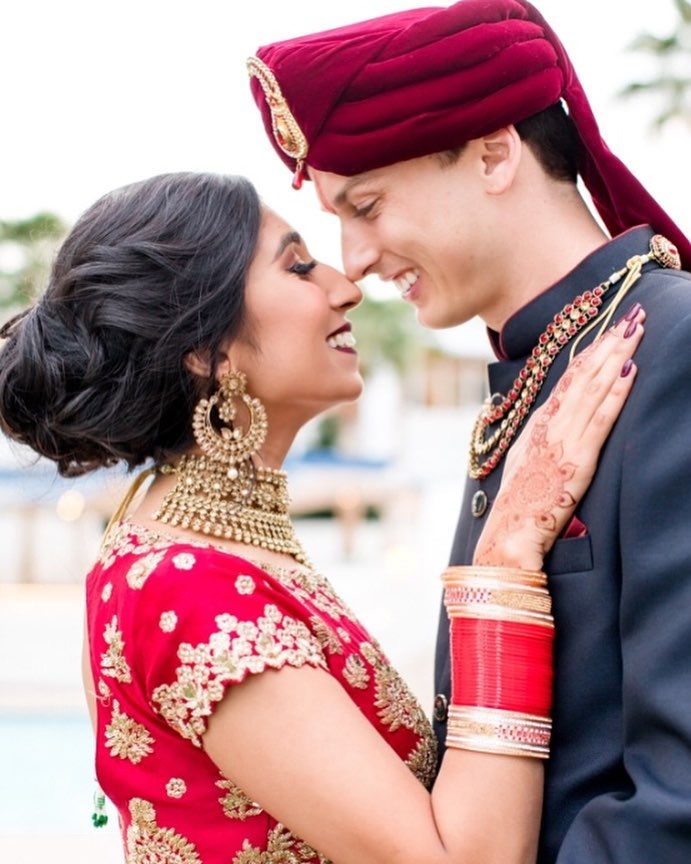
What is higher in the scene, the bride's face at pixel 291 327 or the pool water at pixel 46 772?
the bride's face at pixel 291 327

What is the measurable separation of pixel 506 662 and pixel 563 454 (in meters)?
0.29

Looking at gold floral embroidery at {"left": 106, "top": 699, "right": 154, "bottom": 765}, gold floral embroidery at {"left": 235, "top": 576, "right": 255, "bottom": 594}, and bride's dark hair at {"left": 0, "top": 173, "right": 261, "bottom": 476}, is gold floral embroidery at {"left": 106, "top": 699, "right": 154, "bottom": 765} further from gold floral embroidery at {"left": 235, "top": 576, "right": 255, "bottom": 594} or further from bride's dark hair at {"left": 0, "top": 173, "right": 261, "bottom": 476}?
bride's dark hair at {"left": 0, "top": 173, "right": 261, "bottom": 476}

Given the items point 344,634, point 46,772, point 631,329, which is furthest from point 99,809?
point 46,772

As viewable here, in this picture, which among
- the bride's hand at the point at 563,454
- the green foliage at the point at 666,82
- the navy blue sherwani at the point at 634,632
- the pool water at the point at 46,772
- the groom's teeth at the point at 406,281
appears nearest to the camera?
the navy blue sherwani at the point at 634,632

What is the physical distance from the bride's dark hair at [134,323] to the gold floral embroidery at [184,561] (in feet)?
1.08

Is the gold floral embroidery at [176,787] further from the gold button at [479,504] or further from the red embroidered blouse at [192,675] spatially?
the gold button at [479,504]

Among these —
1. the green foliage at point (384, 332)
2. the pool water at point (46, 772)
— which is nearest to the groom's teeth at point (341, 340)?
the pool water at point (46, 772)

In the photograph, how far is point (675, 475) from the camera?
1513mm

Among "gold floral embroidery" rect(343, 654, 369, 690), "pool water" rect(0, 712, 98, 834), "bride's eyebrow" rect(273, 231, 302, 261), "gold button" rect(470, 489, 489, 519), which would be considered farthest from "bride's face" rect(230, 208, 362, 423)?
"pool water" rect(0, 712, 98, 834)

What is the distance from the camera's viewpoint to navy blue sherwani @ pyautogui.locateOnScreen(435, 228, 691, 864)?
4.77 feet

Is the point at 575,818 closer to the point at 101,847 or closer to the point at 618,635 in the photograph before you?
the point at 618,635

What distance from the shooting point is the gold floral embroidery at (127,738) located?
196 cm

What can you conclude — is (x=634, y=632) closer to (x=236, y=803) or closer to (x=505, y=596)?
(x=505, y=596)

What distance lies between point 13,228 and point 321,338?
25.9 metres
